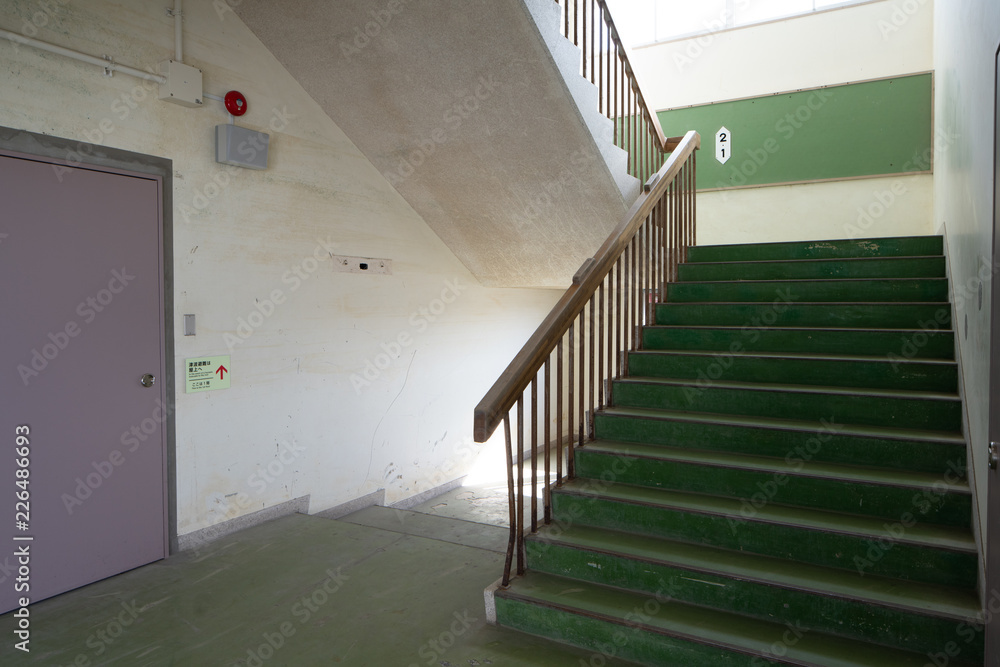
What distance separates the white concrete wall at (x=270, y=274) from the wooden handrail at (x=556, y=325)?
163 centimetres

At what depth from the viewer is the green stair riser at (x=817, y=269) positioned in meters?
3.71

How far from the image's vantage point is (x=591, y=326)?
10.5 feet

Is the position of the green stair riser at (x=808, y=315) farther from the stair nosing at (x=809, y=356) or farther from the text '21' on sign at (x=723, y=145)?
the text '21' on sign at (x=723, y=145)

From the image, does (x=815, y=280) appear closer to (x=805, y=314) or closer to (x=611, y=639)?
(x=805, y=314)

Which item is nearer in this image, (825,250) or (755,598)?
(755,598)

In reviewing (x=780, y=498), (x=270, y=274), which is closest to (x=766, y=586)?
(x=780, y=498)

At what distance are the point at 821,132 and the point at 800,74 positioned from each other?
609 mm

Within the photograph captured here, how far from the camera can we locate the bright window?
6.12 m

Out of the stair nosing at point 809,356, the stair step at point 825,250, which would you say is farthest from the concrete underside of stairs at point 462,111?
the stair nosing at point 809,356

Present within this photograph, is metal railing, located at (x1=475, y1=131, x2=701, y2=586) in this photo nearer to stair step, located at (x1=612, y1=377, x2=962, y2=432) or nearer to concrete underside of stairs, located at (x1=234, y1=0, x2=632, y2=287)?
stair step, located at (x1=612, y1=377, x2=962, y2=432)

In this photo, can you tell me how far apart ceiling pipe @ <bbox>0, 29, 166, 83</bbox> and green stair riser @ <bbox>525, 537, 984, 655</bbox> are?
2859 mm

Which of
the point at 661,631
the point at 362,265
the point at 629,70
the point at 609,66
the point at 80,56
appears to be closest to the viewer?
the point at 661,631

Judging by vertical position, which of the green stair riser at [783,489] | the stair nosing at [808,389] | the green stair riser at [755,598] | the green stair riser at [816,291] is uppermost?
the green stair riser at [816,291]

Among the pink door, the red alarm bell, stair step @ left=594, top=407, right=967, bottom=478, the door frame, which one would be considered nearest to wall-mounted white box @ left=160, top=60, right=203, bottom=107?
the red alarm bell
